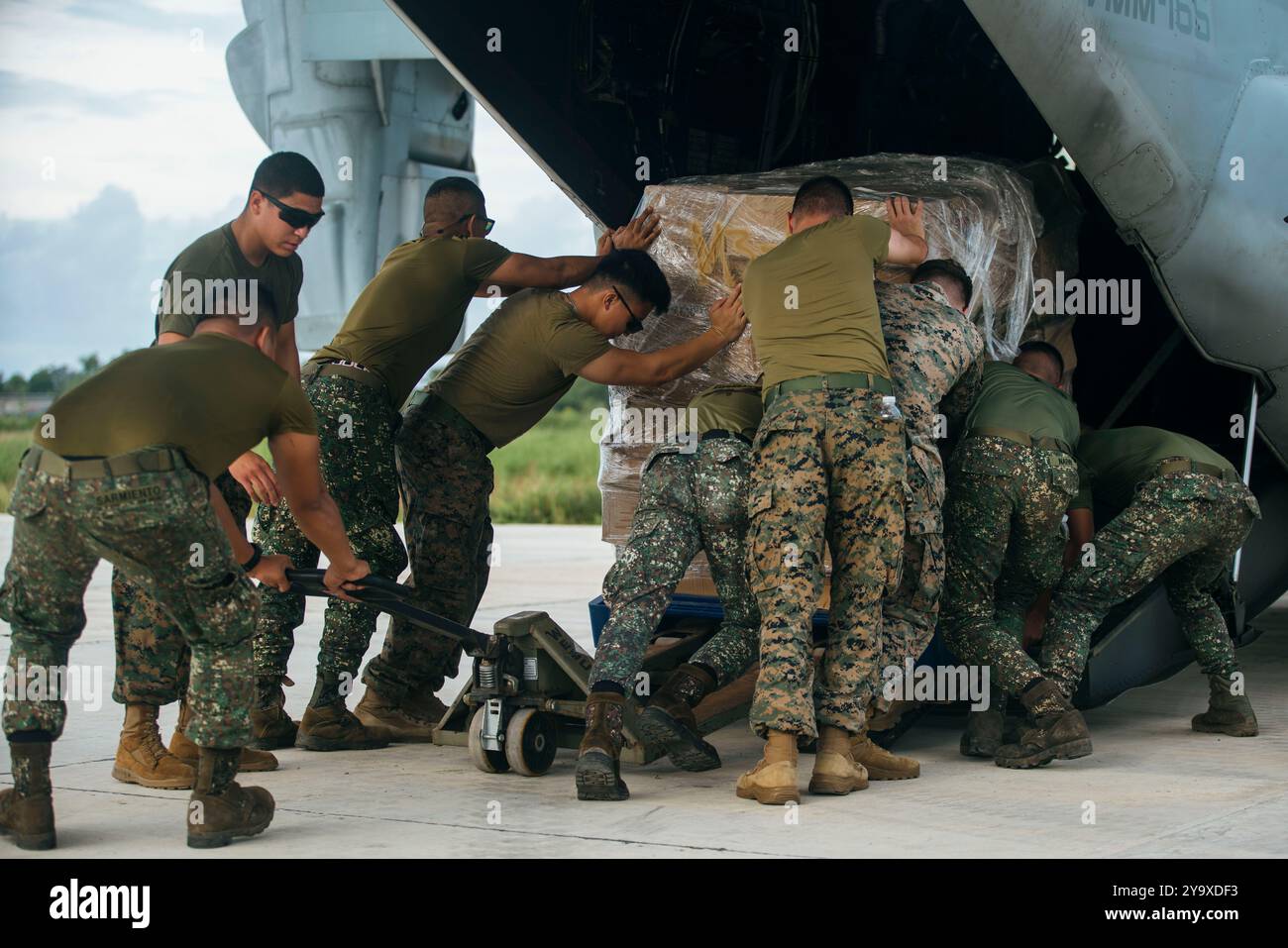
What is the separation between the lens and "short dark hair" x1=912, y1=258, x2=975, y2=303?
5.64 metres

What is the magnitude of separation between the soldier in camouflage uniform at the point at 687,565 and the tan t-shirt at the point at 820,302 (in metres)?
0.32

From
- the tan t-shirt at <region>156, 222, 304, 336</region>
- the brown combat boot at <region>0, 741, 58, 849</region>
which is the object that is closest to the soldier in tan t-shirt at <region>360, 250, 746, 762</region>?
the tan t-shirt at <region>156, 222, 304, 336</region>

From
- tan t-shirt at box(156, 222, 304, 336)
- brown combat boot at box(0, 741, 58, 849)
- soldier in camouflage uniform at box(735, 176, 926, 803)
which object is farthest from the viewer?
tan t-shirt at box(156, 222, 304, 336)

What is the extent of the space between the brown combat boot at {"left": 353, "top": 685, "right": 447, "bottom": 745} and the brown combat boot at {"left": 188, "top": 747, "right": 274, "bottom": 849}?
166cm

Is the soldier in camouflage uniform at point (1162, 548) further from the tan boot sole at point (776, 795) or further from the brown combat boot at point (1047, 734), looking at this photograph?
the tan boot sole at point (776, 795)

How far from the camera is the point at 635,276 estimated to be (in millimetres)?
5621

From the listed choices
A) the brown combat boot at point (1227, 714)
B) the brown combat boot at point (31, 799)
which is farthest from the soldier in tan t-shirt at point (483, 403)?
the brown combat boot at point (1227, 714)

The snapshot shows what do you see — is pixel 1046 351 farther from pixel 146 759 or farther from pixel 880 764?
pixel 146 759

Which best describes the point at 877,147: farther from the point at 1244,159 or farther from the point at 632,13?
the point at 1244,159

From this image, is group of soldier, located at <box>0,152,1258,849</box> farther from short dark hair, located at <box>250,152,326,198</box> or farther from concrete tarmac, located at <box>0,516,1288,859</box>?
concrete tarmac, located at <box>0,516,1288,859</box>

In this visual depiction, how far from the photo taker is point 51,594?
4234 millimetres

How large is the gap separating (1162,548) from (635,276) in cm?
223

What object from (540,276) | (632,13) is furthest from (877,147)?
(540,276)

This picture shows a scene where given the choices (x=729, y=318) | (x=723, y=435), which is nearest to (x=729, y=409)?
(x=723, y=435)
